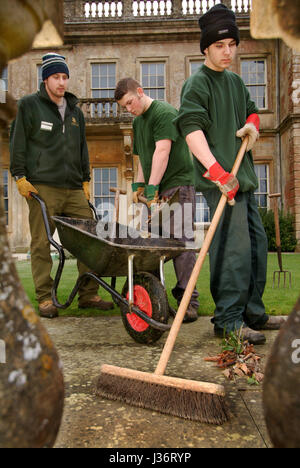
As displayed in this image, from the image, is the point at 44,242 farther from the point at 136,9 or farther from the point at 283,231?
the point at 136,9

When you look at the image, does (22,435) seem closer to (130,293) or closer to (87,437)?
(87,437)

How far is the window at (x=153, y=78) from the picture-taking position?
14320 millimetres

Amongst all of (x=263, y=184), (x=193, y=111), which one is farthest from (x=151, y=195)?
(x=263, y=184)

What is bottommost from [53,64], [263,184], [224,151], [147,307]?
[147,307]

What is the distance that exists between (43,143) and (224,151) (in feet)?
6.07

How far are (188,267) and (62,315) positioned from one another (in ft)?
3.84

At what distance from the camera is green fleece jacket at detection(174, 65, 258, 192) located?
241 centimetres

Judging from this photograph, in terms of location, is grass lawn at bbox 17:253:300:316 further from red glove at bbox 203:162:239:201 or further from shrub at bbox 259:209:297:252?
shrub at bbox 259:209:297:252

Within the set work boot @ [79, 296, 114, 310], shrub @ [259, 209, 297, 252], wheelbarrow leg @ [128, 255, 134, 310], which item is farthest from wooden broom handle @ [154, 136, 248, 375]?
shrub @ [259, 209, 297, 252]

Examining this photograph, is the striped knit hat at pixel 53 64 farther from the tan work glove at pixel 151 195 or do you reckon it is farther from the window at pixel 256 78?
the window at pixel 256 78

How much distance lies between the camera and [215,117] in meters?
2.47

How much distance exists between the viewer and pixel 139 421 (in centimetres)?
141

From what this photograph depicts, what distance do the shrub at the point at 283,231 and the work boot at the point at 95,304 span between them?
9.69 m

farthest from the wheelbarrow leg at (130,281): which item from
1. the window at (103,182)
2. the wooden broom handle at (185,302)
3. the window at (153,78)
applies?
the window at (153,78)
